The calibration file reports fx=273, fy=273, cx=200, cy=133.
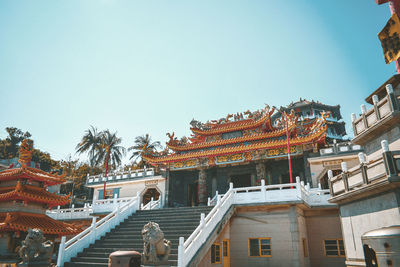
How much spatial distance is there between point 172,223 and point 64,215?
482 inches

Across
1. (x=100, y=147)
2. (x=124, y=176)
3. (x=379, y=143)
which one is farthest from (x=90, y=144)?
(x=379, y=143)

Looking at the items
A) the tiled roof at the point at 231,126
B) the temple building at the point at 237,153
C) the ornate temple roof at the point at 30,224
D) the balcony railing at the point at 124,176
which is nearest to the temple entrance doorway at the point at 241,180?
the temple building at the point at 237,153

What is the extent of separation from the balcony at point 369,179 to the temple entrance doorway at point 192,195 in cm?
1247

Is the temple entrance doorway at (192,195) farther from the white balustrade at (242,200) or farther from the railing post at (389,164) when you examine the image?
the railing post at (389,164)

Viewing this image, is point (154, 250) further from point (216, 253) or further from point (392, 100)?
point (392, 100)

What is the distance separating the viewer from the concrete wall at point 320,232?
13.6 m

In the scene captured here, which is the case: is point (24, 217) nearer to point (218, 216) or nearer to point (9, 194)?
point (9, 194)

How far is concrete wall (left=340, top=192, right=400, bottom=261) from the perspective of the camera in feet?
25.6

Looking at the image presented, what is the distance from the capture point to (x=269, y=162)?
1916cm

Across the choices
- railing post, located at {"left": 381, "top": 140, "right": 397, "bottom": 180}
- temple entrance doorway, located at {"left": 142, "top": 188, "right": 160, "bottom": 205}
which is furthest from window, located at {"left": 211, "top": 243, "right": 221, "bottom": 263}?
temple entrance doorway, located at {"left": 142, "top": 188, "right": 160, "bottom": 205}

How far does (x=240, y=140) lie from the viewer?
762 inches

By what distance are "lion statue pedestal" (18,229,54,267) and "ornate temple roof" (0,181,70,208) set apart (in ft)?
14.2

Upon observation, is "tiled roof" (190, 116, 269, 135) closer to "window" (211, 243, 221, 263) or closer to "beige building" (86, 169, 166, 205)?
"beige building" (86, 169, 166, 205)

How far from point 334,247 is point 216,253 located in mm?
6518
